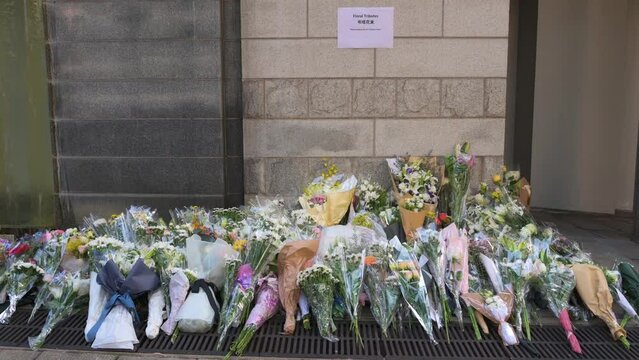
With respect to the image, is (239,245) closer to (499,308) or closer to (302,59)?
(499,308)

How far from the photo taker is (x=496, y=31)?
5887mm

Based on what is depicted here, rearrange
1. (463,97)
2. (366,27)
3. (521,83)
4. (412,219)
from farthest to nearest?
(521,83) → (463,97) → (366,27) → (412,219)

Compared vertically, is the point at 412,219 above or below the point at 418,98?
below

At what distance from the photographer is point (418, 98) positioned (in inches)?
235

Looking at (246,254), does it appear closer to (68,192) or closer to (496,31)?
(68,192)

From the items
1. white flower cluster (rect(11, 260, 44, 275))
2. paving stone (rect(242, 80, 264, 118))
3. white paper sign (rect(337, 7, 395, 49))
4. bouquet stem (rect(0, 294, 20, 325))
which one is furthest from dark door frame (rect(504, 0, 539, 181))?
bouquet stem (rect(0, 294, 20, 325))

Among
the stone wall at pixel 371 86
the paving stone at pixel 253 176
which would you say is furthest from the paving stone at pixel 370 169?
the paving stone at pixel 253 176

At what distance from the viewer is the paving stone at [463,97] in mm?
5957

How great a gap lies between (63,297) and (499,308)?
3139mm

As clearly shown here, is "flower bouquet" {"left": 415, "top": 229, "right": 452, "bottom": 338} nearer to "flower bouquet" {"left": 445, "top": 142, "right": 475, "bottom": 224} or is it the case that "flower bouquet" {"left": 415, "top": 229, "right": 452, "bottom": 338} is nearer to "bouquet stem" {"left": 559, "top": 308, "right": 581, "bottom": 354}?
"bouquet stem" {"left": 559, "top": 308, "right": 581, "bottom": 354}

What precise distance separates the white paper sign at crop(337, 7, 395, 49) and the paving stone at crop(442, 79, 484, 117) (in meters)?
0.84

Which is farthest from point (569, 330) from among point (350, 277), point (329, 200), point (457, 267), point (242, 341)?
point (329, 200)

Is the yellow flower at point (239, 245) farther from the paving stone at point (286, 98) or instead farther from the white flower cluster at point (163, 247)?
the paving stone at point (286, 98)

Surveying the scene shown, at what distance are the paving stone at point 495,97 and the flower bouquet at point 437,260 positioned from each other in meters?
2.54
